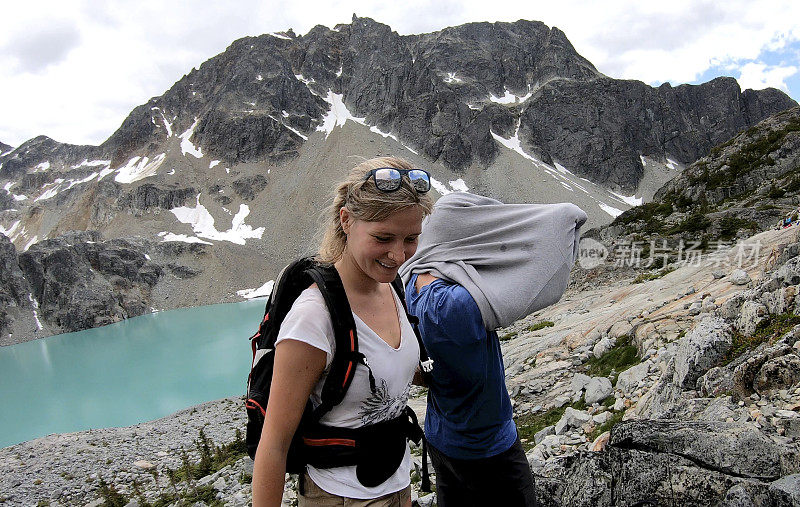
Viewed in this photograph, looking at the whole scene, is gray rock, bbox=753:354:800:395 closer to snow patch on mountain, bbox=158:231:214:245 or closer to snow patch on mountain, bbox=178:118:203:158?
snow patch on mountain, bbox=158:231:214:245

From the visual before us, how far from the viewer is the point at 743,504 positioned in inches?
92.2

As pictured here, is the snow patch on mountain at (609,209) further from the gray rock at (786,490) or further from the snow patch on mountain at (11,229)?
the snow patch on mountain at (11,229)

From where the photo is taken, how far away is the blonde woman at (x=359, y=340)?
67.1 inches

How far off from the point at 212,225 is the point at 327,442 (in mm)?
111873

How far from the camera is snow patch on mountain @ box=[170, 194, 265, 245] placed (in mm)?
100625

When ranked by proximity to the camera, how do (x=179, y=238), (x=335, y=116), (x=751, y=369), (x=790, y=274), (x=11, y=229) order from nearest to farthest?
(x=751, y=369)
(x=790, y=274)
(x=179, y=238)
(x=335, y=116)
(x=11, y=229)

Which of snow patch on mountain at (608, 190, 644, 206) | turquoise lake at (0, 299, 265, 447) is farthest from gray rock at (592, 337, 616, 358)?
snow patch on mountain at (608, 190, 644, 206)

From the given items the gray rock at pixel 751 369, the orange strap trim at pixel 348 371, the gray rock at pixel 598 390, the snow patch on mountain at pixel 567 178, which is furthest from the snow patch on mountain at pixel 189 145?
the orange strap trim at pixel 348 371

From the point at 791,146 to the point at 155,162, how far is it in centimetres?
13618

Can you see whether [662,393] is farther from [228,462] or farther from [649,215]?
[649,215]

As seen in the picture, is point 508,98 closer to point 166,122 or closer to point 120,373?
point 166,122

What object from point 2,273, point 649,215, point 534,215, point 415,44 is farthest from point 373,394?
point 415,44

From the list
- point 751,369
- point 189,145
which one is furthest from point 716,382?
point 189,145

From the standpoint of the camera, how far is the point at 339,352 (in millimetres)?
1811
